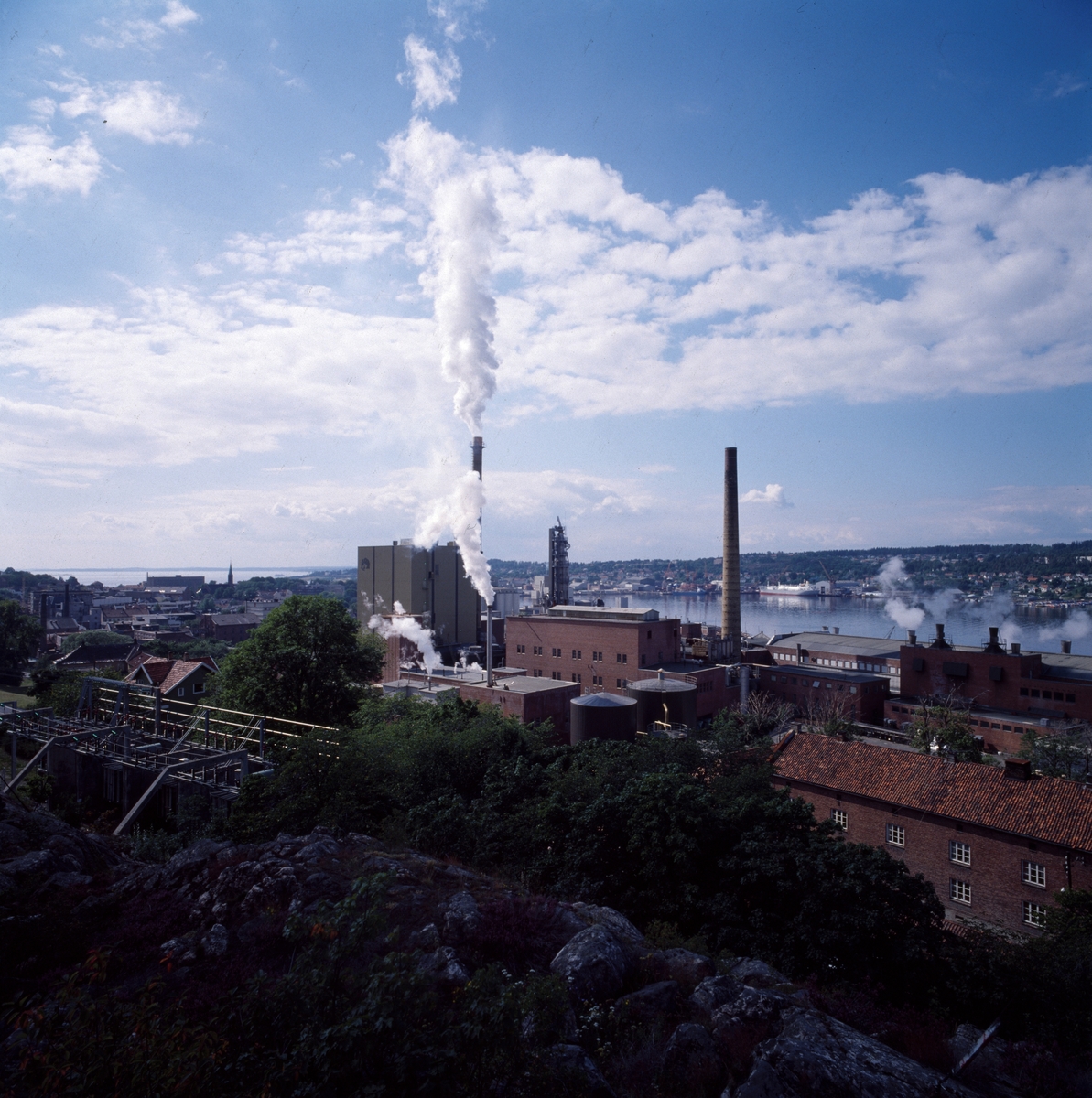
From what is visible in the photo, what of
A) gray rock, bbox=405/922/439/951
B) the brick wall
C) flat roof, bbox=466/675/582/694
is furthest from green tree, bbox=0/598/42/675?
the brick wall

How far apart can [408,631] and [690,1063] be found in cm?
4510

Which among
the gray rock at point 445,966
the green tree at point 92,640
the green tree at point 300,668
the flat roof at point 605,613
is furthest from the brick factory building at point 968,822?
the green tree at point 92,640

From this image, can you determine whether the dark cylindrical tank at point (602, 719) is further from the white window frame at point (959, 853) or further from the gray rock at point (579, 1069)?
the gray rock at point (579, 1069)

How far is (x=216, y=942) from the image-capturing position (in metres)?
7.23

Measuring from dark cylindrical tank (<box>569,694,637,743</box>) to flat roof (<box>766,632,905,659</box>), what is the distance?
3220 centimetres

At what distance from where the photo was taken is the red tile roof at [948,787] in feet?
62.1

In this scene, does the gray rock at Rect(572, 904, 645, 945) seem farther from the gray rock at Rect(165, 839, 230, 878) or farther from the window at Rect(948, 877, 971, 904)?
the window at Rect(948, 877, 971, 904)

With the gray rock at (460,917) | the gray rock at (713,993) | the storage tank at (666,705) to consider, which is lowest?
the storage tank at (666,705)

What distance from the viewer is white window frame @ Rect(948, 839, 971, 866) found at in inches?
789

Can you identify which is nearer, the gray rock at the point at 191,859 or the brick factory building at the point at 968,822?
the gray rock at the point at 191,859

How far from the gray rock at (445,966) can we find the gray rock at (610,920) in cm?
236

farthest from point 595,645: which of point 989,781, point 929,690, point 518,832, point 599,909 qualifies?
point 599,909

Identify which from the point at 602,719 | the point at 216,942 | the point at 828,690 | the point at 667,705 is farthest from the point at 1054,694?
the point at 216,942

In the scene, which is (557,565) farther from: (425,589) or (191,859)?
(191,859)
